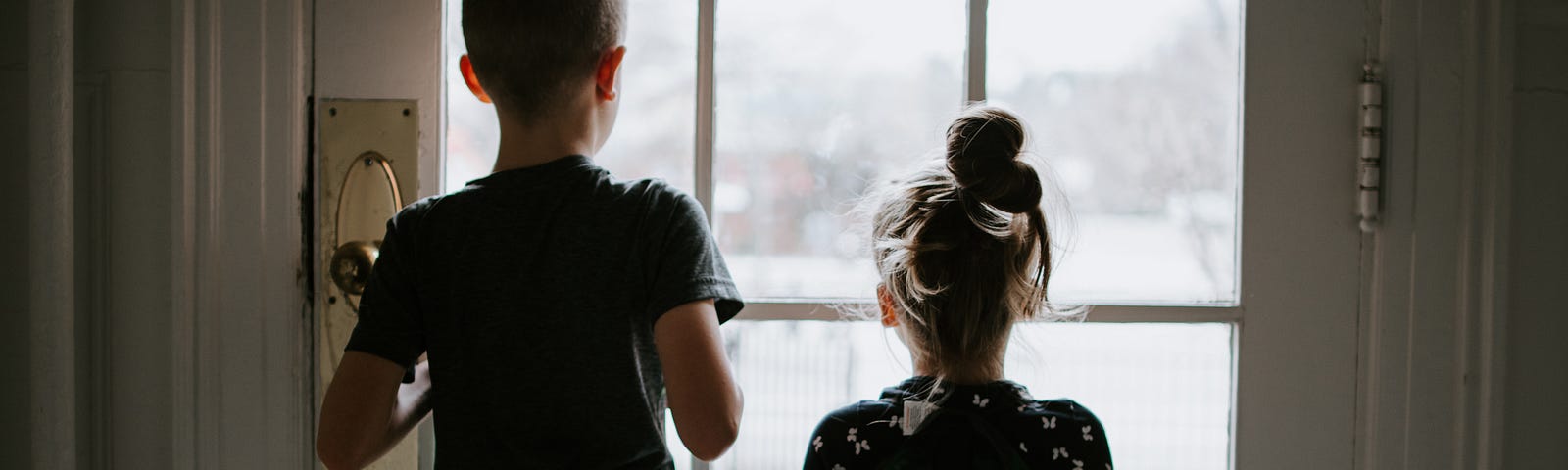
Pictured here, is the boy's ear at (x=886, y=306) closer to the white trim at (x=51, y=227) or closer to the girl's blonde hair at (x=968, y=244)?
the girl's blonde hair at (x=968, y=244)

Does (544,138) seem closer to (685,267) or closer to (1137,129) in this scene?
(685,267)

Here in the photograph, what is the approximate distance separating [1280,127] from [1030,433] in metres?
0.45

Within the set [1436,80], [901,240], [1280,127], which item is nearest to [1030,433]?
[901,240]

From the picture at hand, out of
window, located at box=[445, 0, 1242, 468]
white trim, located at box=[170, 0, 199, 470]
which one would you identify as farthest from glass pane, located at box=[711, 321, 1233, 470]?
white trim, located at box=[170, 0, 199, 470]

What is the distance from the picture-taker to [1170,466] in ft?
3.35

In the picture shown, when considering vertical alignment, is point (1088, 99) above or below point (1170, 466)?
above

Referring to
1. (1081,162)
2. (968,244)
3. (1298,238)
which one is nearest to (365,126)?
(968,244)

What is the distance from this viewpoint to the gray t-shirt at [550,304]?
678 mm

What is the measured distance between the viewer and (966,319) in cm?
78

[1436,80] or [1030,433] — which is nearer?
[1030,433]

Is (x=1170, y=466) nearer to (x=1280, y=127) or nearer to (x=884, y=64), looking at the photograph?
(x=1280, y=127)

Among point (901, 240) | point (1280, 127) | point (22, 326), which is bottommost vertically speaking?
point (22, 326)

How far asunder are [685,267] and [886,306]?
0.78ft

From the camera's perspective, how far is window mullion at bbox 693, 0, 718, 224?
3.17 feet
